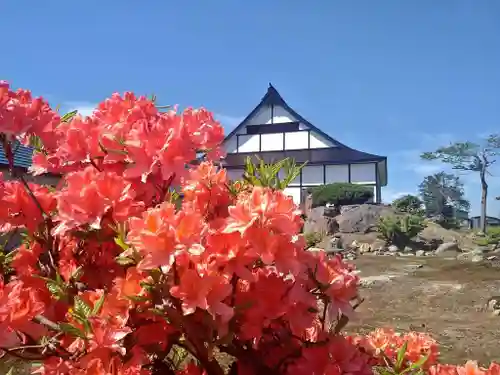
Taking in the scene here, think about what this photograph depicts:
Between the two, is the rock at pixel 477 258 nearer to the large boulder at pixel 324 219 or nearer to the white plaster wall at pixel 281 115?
the large boulder at pixel 324 219

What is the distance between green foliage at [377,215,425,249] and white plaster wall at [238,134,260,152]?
9.31 metres

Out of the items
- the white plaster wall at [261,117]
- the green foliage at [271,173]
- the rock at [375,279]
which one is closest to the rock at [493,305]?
the rock at [375,279]

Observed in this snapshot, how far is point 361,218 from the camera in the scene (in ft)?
63.5

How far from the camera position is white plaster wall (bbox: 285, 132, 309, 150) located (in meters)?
24.1

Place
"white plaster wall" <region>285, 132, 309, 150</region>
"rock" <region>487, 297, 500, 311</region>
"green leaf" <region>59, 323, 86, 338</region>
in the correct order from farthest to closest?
"white plaster wall" <region>285, 132, 309, 150</region>
"rock" <region>487, 297, 500, 311</region>
"green leaf" <region>59, 323, 86, 338</region>

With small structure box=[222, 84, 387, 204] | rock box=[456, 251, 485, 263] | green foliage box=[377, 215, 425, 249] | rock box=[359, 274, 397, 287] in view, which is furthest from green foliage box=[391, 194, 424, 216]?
rock box=[359, 274, 397, 287]

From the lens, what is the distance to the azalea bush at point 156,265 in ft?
3.17

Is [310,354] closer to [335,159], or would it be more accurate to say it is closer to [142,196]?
[142,196]

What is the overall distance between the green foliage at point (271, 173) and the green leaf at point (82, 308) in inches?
17.6

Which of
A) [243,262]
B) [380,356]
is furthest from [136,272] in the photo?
[380,356]

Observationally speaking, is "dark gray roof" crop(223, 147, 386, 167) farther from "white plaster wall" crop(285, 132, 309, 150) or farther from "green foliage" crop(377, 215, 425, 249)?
"green foliage" crop(377, 215, 425, 249)

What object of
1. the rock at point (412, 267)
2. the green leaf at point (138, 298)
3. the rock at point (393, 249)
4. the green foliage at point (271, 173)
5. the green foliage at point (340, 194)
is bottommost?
the rock at point (393, 249)

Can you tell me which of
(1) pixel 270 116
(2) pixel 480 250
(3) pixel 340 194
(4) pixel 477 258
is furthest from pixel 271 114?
(4) pixel 477 258

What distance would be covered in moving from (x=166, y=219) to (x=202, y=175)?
0.29 meters
